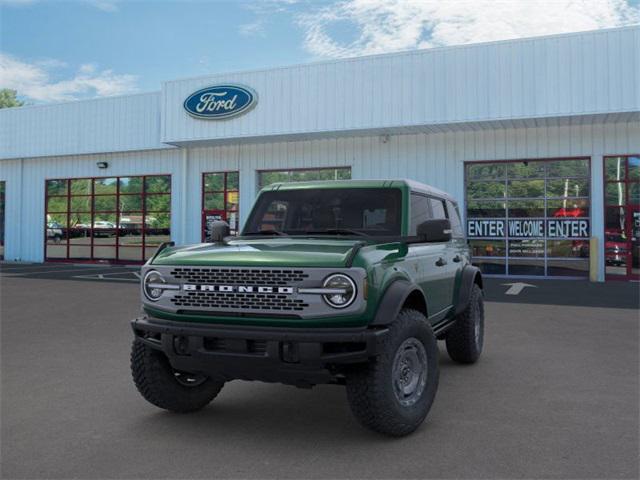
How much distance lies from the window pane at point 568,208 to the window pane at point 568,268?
1.37 meters

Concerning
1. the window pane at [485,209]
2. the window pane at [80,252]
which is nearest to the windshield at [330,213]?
the window pane at [485,209]

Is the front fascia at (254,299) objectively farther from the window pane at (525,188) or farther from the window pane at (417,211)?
the window pane at (525,188)

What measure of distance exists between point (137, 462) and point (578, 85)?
15418mm

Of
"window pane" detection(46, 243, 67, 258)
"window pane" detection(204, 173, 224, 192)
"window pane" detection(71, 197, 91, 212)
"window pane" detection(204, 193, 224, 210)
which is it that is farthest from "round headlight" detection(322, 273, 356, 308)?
"window pane" detection(46, 243, 67, 258)

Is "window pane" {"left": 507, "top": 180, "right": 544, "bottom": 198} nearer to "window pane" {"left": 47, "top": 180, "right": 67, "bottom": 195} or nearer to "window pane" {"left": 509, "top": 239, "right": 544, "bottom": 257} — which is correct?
"window pane" {"left": 509, "top": 239, "right": 544, "bottom": 257}

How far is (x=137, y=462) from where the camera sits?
372 centimetres

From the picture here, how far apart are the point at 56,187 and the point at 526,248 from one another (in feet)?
63.3

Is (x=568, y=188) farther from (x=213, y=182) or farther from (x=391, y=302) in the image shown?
(x=391, y=302)

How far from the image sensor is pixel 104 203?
2462 centimetres

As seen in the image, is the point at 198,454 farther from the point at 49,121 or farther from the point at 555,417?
the point at 49,121

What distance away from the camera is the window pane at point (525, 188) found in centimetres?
1795

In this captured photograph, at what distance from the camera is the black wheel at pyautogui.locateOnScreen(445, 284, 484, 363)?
6305 mm

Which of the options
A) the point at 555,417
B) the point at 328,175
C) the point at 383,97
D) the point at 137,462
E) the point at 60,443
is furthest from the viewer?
the point at 328,175

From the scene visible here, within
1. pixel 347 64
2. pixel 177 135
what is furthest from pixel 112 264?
pixel 347 64
